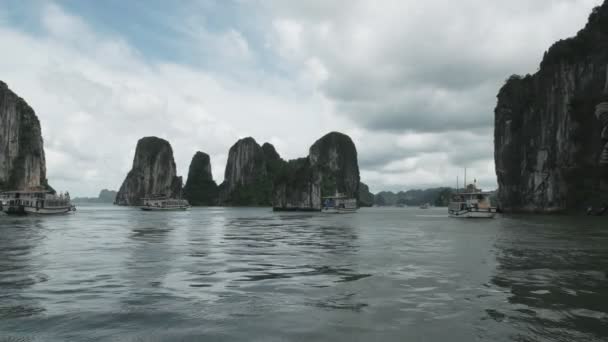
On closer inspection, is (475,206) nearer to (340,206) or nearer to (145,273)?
(340,206)

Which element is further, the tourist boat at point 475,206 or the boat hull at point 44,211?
the boat hull at point 44,211

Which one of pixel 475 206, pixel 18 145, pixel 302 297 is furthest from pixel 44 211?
pixel 302 297

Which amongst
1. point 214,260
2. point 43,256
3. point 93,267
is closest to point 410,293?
point 214,260

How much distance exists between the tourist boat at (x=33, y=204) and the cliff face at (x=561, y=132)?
120801 mm

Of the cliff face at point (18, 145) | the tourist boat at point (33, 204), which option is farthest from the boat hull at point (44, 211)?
the cliff face at point (18, 145)

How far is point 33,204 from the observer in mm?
93750

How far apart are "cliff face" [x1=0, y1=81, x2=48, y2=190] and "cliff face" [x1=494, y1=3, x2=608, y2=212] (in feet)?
516

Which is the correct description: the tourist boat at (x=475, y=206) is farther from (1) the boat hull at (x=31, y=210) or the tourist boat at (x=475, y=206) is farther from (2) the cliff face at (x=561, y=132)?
(1) the boat hull at (x=31, y=210)

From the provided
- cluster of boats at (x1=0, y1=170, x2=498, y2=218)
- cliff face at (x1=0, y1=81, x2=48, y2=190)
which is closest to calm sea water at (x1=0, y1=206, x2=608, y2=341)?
cluster of boats at (x1=0, y1=170, x2=498, y2=218)

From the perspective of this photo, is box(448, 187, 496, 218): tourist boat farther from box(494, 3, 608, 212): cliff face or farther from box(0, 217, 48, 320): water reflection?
box(0, 217, 48, 320): water reflection

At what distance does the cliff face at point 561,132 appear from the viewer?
100m

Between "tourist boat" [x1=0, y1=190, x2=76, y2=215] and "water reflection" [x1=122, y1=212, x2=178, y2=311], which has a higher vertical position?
"tourist boat" [x1=0, y1=190, x2=76, y2=215]

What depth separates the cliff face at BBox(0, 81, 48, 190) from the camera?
455 feet

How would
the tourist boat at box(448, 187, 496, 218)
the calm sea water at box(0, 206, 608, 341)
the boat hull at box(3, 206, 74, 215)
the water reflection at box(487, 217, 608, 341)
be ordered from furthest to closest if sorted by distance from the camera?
1. the boat hull at box(3, 206, 74, 215)
2. the tourist boat at box(448, 187, 496, 218)
3. the water reflection at box(487, 217, 608, 341)
4. the calm sea water at box(0, 206, 608, 341)
